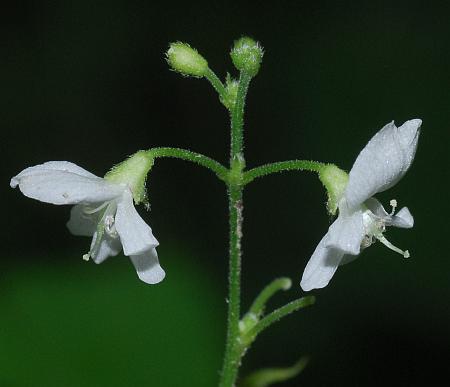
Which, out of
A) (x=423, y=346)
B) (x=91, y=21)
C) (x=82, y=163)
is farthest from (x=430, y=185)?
(x=91, y=21)

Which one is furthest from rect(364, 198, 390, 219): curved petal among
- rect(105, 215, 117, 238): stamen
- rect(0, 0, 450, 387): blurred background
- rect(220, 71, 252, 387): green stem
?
rect(0, 0, 450, 387): blurred background

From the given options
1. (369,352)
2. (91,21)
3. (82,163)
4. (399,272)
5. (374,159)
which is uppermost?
→ (91,21)

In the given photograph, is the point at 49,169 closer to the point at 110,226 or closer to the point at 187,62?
the point at 110,226

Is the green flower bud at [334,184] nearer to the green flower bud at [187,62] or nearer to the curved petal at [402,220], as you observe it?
the curved petal at [402,220]

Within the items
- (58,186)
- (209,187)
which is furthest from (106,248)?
(209,187)

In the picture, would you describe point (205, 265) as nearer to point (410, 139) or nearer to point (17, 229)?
point (17, 229)

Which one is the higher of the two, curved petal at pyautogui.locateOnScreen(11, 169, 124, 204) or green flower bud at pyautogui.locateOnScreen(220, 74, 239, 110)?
green flower bud at pyautogui.locateOnScreen(220, 74, 239, 110)

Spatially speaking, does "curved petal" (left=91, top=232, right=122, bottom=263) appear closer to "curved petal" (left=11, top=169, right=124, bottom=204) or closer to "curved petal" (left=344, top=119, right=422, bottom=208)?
"curved petal" (left=11, top=169, right=124, bottom=204)
